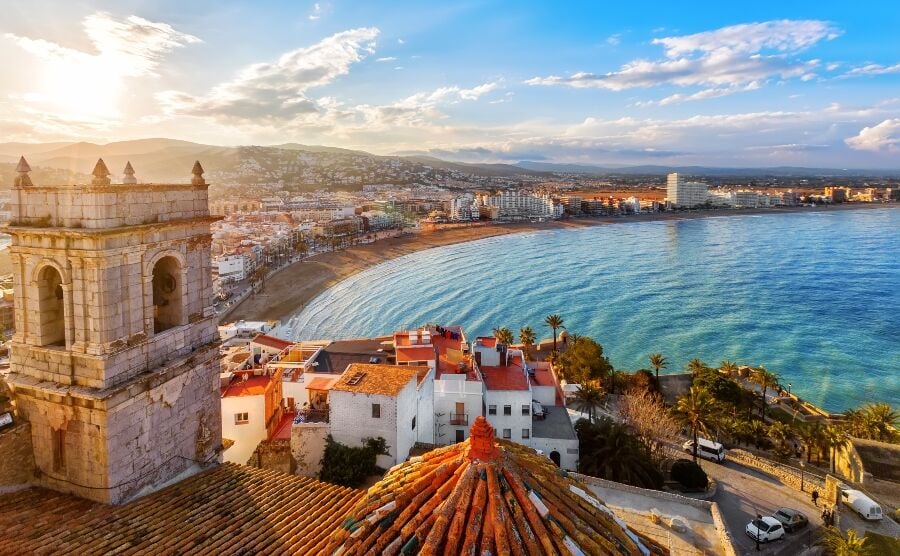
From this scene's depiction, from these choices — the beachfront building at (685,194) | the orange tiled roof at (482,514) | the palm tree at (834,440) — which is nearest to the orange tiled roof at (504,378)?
the palm tree at (834,440)

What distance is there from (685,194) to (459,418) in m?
172

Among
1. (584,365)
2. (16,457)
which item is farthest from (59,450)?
(584,365)

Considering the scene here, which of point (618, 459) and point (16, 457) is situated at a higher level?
point (16, 457)

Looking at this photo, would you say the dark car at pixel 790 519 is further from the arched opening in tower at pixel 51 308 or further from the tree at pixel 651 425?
the arched opening in tower at pixel 51 308

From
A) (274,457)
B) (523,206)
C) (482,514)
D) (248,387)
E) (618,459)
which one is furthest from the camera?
(523,206)

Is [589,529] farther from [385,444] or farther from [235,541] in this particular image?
[385,444]

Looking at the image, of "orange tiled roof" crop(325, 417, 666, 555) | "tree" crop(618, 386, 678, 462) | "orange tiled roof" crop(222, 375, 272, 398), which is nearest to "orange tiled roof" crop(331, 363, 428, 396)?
"orange tiled roof" crop(222, 375, 272, 398)

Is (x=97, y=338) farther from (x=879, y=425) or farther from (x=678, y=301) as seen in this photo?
(x=678, y=301)

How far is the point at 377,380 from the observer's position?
719 inches

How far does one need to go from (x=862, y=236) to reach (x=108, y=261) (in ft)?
429

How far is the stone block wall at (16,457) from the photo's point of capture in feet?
27.6

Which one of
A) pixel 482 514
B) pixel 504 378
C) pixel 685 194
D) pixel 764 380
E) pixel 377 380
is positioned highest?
pixel 685 194

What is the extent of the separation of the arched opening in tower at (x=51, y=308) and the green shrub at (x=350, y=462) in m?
9.08

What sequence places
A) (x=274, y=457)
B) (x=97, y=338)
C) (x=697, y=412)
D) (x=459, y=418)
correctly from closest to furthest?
1. (x=97, y=338)
2. (x=274, y=457)
3. (x=459, y=418)
4. (x=697, y=412)
